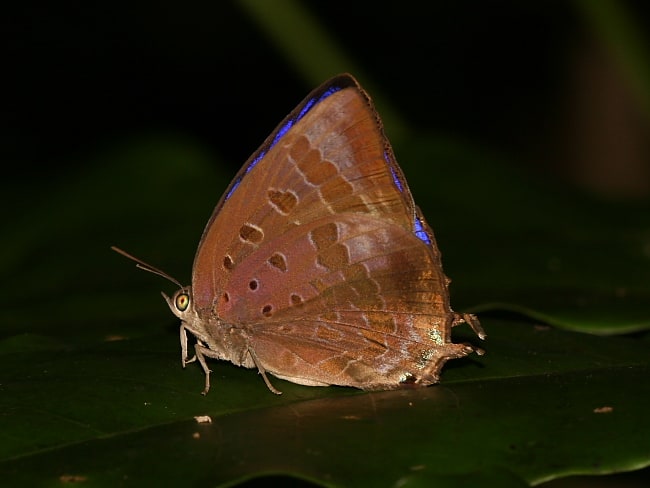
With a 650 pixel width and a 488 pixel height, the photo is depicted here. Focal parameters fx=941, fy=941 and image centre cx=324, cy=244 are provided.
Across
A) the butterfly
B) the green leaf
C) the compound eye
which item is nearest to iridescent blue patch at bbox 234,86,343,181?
the butterfly

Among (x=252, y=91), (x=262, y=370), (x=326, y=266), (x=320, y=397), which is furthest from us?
(x=252, y=91)

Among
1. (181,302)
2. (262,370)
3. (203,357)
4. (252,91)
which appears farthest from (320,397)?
(252,91)

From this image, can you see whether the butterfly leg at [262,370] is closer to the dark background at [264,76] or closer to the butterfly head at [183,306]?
the butterfly head at [183,306]

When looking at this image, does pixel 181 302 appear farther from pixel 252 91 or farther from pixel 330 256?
pixel 252 91

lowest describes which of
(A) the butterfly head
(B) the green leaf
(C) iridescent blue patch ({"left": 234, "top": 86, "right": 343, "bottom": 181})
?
(B) the green leaf

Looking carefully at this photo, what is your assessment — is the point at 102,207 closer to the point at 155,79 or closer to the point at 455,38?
the point at 155,79

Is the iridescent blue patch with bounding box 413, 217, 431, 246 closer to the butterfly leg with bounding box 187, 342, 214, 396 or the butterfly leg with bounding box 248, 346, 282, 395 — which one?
A: the butterfly leg with bounding box 248, 346, 282, 395

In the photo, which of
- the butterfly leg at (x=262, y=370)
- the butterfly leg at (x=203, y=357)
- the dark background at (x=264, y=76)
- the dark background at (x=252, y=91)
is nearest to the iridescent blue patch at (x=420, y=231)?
the butterfly leg at (x=262, y=370)

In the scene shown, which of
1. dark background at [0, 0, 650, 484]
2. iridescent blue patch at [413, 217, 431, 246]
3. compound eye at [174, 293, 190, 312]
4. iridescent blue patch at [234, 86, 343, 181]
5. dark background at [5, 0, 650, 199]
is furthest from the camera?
dark background at [5, 0, 650, 199]
